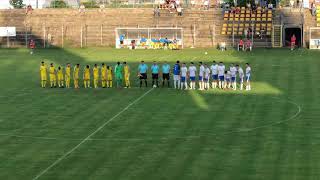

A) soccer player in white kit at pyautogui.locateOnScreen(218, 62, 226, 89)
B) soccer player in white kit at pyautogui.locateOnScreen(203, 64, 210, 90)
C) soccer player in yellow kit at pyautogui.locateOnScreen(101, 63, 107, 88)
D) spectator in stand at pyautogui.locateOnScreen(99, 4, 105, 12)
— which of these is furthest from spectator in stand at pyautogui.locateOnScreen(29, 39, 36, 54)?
soccer player in white kit at pyautogui.locateOnScreen(218, 62, 226, 89)

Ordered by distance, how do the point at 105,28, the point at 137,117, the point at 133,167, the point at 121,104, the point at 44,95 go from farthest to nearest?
the point at 105,28 → the point at 44,95 → the point at 121,104 → the point at 137,117 → the point at 133,167

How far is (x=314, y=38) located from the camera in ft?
292

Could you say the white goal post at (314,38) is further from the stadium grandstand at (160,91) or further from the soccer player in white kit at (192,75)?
the soccer player in white kit at (192,75)

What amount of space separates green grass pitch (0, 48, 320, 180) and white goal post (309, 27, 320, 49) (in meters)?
23.8

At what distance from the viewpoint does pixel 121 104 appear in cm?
4916

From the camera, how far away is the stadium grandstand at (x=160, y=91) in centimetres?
3344

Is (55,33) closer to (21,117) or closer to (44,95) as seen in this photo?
(44,95)

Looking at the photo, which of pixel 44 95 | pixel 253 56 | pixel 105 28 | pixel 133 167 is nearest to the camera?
pixel 133 167

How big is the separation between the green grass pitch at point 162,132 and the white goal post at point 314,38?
935 inches

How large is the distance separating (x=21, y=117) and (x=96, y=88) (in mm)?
12697

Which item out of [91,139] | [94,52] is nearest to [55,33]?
[94,52]

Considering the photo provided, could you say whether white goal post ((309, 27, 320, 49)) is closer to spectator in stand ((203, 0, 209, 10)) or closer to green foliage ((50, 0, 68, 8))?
spectator in stand ((203, 0, 209, 10))

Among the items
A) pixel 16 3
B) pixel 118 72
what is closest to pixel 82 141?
pixel 118 72

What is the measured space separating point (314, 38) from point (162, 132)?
5246 centimetres
